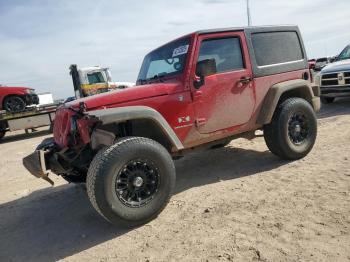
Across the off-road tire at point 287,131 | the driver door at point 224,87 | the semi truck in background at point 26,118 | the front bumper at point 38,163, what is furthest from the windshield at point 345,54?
the front bumper at point 38,163

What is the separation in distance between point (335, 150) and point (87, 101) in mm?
3827

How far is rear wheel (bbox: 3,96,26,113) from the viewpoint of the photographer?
13.5 meters

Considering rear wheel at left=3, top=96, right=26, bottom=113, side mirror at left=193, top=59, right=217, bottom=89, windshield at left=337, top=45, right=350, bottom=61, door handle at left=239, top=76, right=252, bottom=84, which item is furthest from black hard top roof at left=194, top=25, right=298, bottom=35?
rear wheel at left=3, top=96, right=26, bottom=113

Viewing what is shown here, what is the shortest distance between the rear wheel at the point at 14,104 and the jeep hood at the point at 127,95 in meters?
10.3

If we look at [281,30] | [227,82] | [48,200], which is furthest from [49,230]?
[281,30]

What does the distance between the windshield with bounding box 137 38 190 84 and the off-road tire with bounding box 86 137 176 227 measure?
1.25m

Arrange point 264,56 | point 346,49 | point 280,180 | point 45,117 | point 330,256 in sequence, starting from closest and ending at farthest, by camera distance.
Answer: point 330,256 < point 280,180 < point 264,56 < point 346,49 < point 45,117

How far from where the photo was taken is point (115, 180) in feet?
12.3

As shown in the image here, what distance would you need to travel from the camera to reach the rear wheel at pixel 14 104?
44.4 ft

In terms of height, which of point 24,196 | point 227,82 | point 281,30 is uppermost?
point 281,30

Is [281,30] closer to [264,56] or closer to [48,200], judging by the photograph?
[264,56]

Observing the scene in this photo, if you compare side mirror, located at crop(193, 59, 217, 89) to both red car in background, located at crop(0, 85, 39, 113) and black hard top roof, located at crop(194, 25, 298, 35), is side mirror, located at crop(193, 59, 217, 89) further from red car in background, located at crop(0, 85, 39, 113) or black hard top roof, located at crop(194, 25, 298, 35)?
red car in background, located at crop(0, 85, 39, 113)

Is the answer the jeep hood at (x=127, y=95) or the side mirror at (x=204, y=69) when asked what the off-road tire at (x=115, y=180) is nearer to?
the jeep hood at (x=127, y=95)

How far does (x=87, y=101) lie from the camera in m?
4.16
